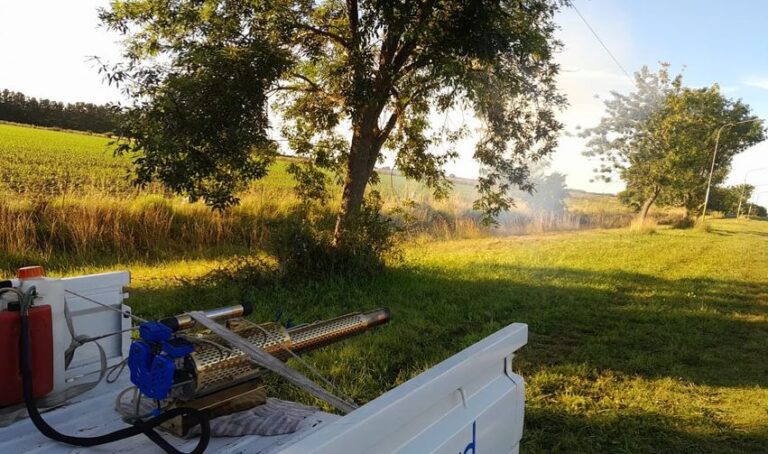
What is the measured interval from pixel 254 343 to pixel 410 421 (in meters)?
0.68

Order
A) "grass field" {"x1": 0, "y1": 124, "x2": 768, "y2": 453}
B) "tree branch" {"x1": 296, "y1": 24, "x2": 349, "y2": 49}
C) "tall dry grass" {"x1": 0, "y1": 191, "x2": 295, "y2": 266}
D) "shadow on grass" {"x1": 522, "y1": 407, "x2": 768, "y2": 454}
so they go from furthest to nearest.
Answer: "tall dry grass" {"x1": 0, "y1": 191, "x2": 295, "y2": 266} < "tree branch" {"x1": 296, "y1": 24, "x2": 349, "y2": 49} < "grass field" {"x1": 0, "y1": 124, "x2": 768, "y2": 453} < "shadow on grass" {"x1": 522, "y1": 407, "x2": 768, "y2": 454}

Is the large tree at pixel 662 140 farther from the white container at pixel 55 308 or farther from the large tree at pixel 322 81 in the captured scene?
the white container at pixel 55 308

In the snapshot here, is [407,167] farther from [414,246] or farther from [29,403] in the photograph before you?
[29,403]

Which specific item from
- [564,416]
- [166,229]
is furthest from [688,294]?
[166,229]

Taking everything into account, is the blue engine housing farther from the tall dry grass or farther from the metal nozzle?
the tall dry grass

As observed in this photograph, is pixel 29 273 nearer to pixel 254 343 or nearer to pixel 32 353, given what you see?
pixel 32 353

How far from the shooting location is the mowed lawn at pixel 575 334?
3.93 meters

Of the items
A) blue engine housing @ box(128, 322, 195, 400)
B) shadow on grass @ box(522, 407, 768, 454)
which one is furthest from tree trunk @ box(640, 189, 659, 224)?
blue engine housing @ box(128, 322, 195, 400)

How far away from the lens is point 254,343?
1.82 m

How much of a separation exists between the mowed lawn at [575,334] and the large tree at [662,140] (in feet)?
64.2

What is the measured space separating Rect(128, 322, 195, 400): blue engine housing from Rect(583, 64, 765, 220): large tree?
31.0 m

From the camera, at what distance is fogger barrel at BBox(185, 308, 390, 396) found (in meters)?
1.59

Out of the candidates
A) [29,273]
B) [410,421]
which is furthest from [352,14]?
[410,421]

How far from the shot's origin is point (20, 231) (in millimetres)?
9422
